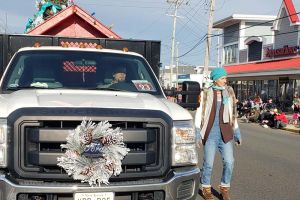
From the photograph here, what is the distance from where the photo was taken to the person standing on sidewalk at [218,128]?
6387 millimetres

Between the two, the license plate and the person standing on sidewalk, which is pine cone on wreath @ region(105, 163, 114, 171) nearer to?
the license plate

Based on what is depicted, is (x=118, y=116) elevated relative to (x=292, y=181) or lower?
elevated

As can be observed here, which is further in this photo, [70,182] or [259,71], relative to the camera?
[259,71]

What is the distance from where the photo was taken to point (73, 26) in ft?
30.5

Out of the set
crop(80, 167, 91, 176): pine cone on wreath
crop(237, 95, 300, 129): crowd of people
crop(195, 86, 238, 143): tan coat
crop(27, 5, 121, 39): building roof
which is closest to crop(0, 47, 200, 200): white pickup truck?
crop(80, 167, 91, 176): pine cone on wreath

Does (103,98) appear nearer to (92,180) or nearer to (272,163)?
(92,180)

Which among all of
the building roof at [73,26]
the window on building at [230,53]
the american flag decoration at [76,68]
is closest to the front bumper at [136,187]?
the american flag decoration at [76,68]

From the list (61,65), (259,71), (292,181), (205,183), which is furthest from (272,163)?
(259,71)

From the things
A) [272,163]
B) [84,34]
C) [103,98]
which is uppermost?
[84,34]

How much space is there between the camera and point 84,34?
932 cm

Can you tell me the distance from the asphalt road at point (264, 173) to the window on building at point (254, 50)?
89.9 ft

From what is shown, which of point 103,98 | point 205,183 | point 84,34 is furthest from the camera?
point 84,34

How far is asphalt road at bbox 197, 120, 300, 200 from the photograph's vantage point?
732 cm

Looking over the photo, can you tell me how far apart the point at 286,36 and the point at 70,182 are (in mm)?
33864
